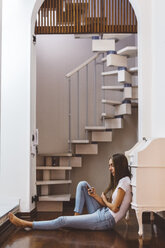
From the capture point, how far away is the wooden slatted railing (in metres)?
5.49

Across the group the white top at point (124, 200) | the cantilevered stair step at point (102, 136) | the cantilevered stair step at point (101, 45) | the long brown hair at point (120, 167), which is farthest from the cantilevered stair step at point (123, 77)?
the white top at point (124, 200)

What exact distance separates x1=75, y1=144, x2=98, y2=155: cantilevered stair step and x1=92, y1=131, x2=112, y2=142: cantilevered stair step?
0.13 metres

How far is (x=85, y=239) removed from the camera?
3.71 meters

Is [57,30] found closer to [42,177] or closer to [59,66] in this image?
[59,66]

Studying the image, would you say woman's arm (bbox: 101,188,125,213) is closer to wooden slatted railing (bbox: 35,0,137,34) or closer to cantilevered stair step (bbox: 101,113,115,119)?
wooden slatted railing (bbox: 35,0,137,34)

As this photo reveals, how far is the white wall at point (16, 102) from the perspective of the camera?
501 cm

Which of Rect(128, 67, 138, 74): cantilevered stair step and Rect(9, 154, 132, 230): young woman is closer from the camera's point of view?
Rect(9, 154, 132, 230): young woman

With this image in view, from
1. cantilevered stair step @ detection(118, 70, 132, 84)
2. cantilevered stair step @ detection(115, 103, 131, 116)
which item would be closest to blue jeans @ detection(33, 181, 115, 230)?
cantilevered stair step @ detection(115, 103, 131, 116)

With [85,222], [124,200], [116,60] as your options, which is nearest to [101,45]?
[116,60]

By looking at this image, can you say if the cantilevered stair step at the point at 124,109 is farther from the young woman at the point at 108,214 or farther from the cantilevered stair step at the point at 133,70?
the young woman at the point at 108,214

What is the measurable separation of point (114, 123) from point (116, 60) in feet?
3.64

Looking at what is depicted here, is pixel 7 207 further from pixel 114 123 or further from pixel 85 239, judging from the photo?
pixel 114 123

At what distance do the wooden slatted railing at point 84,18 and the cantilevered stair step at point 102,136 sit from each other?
206 centimetres

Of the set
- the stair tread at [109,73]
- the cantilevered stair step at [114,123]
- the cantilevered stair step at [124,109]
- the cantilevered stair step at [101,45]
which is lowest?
the cantilevered stair step at [114,123]
